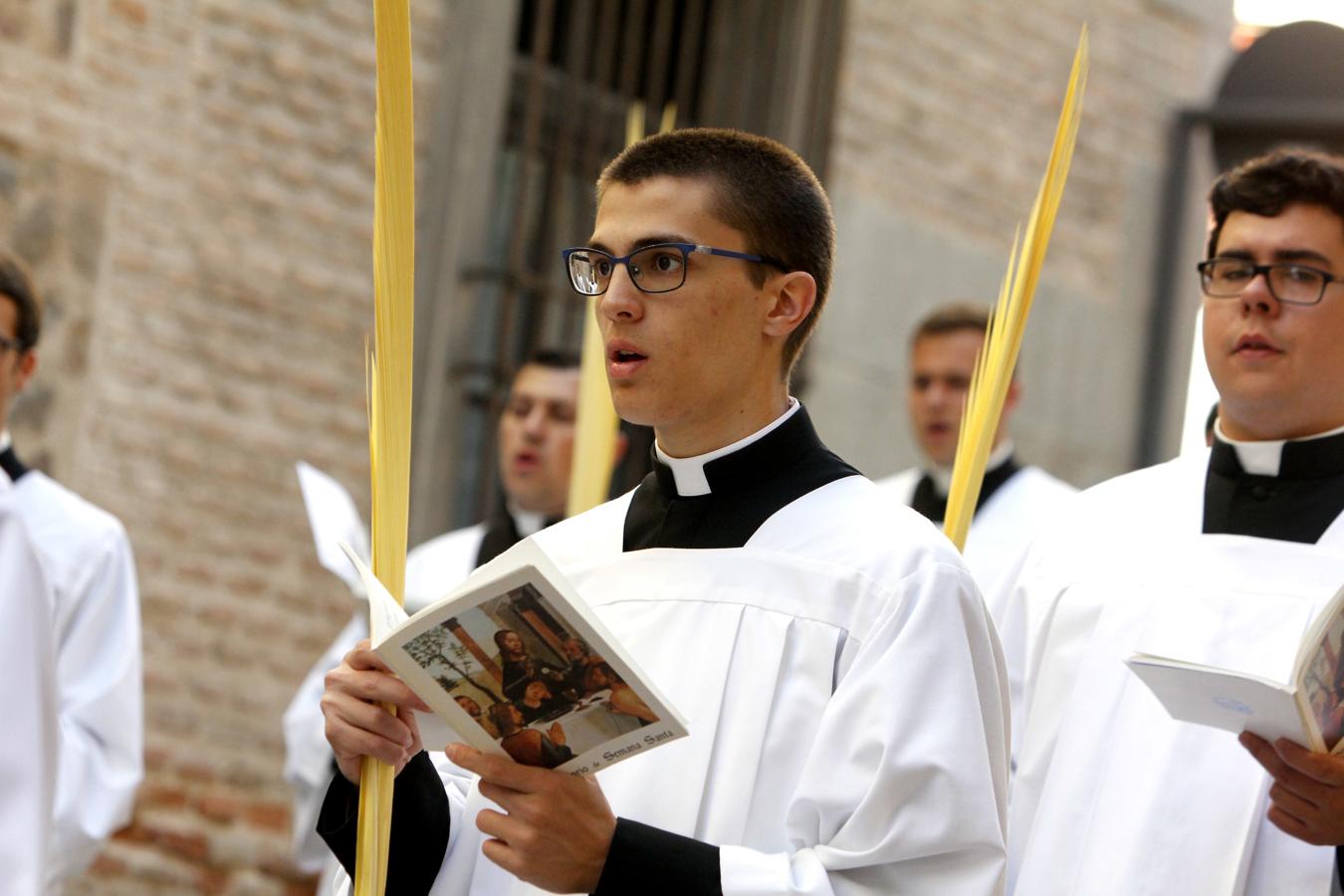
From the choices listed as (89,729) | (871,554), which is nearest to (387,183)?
(871,554)

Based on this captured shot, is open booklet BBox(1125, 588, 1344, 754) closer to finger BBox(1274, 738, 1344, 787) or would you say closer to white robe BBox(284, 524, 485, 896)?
finger BBox(1274, 738, 1344, 787)

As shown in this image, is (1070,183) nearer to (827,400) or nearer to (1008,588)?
(827,400)

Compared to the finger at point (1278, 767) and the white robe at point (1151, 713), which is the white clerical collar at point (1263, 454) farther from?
the finger at point (1278, 767)

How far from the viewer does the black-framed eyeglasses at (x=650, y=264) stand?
2.85m

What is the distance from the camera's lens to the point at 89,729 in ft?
18.0

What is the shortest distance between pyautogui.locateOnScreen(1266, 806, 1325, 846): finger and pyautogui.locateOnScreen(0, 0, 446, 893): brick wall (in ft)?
15.7

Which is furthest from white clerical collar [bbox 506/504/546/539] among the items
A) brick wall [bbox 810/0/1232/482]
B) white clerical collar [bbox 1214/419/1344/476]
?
white clerical collar [bbox 1214/419/1344/476]

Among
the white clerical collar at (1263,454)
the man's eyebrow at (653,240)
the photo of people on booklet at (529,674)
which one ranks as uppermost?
the man's eyebrow at (653,240)

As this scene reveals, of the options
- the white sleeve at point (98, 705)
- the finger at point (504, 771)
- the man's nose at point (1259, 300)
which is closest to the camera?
the finger at point (504, 771)

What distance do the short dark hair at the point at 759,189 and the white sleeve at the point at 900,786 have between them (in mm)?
587

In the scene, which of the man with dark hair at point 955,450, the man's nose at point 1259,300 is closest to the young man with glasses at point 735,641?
the man's nose at point 1259,300

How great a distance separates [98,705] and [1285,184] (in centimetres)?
332

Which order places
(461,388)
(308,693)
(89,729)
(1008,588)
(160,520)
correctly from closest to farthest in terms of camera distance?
(1008,588), (89,729), (308,693), (160,520), (461,388)

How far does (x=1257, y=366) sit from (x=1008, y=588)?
612 millimetres
